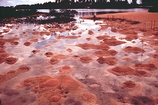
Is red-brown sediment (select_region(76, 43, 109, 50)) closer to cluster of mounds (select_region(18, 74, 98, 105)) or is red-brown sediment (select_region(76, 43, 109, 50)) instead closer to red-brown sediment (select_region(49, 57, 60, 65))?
red-brown sediment (select_region(49, 57, 60, 65))

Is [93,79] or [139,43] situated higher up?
[139,43]

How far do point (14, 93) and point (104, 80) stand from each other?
240 inches

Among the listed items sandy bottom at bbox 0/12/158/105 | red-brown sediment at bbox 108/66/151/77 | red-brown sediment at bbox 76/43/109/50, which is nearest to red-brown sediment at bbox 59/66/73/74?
sandy bottom at bbox 0/12/158/105

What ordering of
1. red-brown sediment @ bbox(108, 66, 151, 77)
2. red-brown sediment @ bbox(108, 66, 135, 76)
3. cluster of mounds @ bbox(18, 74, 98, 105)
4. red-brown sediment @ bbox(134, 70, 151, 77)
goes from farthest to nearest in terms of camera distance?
red-brown sediment @ bbox(108, 66, 135, 76) < red-brown sediment @ bbox(108, 66, 151, 77) < red-brown sediment @ bbox(134, 70, 151, 77) < cluster of mounds @ bbox(18, 74, 98, 105)

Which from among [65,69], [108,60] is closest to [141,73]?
[108,60]

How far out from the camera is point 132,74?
11953 millimetres

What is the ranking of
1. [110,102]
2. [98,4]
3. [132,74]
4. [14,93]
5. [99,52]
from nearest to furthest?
[110,102], [14,93], [132,74], [99,52], [98,4]

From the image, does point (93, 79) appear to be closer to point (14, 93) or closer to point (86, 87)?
point (86, 87)

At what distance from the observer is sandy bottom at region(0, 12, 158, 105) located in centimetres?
934

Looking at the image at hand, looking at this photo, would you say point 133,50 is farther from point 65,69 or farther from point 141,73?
point 65,69

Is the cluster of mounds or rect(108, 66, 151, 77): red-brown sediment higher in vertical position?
rect(108, 66, 151, 77): red-brown sediment

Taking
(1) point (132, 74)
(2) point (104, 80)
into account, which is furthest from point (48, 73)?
(1) point (132, 74)

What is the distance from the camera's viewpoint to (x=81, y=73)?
12.4 m

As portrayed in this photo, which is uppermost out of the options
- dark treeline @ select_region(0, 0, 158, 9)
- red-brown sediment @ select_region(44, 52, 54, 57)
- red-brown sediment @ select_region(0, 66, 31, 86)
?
dark treeline @ select_region(0, 0, 158, 9)
